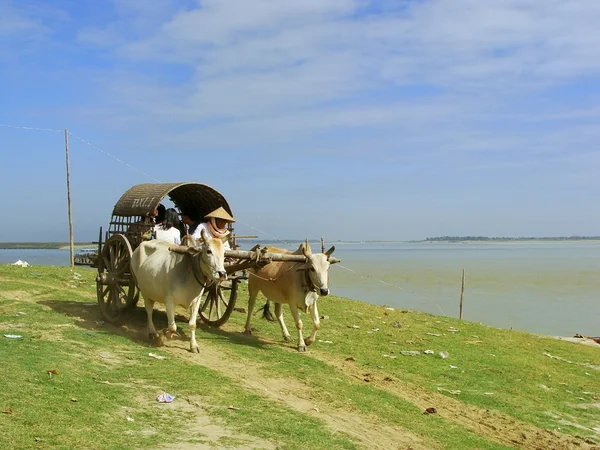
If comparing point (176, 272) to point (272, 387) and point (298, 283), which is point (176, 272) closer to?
point (298, 283)

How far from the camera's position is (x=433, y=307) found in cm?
2777

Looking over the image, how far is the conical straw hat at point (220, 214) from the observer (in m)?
12.6

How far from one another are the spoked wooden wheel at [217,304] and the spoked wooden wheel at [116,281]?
1502 mm

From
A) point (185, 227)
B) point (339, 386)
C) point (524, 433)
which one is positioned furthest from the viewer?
point (185, 227)

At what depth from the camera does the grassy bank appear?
697cm

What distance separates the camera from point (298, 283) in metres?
11.8

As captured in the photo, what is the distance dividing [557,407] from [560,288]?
1157 inches

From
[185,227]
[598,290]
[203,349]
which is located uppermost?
[185,227]

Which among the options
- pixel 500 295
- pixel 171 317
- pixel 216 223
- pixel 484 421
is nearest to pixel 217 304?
pixel 216 223

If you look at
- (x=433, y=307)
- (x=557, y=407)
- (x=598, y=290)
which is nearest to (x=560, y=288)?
(x=598, y=290)

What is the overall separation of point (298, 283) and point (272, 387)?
2.92 meters

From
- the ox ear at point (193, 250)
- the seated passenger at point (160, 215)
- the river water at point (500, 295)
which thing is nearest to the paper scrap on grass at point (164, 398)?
the ox ear at point (193, 250)

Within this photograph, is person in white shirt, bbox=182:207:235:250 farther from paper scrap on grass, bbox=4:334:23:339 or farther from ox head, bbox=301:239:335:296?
paper scrap on grass, bbox=4:334:23:339

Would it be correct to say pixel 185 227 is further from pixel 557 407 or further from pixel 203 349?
pixel 557 407
